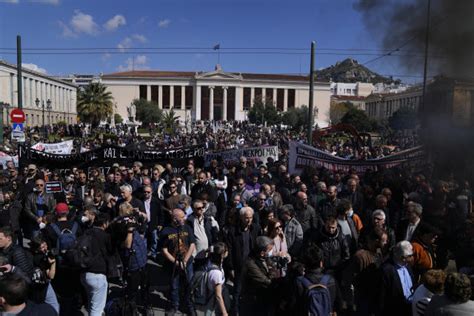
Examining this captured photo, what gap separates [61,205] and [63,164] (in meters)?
5.70

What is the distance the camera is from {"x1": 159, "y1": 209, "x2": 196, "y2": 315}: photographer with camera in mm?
5016

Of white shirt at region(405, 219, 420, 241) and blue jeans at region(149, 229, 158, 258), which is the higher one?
white shirt at region(405, 219, 420, 241)

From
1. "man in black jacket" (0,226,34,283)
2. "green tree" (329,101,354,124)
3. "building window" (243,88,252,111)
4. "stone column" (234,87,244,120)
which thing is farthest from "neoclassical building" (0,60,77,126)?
"green tree" (329,101,354,124)

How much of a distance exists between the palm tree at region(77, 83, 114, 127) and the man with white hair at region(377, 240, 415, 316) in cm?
4809

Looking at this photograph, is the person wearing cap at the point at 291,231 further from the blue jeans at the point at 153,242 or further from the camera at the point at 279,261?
the blue jeans at the point at 153,242

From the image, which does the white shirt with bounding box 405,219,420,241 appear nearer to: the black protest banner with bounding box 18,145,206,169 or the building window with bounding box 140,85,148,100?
the black protest banner with bounding box 18,145,206,169

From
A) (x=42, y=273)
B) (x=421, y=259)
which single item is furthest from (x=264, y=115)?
(x=42, y=273)

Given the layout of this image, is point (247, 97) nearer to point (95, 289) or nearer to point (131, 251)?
point (131, 251)

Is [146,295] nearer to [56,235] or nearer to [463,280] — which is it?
[56,235]

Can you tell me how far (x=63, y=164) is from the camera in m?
10.6

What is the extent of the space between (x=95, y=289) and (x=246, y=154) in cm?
826

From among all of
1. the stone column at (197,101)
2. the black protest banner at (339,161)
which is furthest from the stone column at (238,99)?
the black protest banner at (339,161)

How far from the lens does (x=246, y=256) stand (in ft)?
16.6

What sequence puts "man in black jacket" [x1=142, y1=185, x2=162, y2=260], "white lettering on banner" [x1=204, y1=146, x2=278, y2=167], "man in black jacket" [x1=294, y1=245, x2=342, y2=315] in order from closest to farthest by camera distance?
"man in black jacket" [x1=294, y1=245, x2=342, y2=315] → "man in black jacket" [x1=142, y1=185, x2=162, y2=260] → "white lettering on banner" [x1=204, y1=146, x2=278, y2=167]
